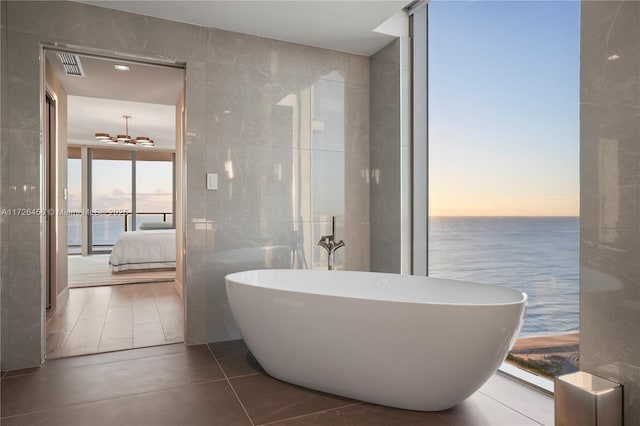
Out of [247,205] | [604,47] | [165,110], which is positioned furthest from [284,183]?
[165,110]

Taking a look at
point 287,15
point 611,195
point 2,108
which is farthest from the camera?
point 287,15

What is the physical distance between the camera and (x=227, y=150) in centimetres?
316

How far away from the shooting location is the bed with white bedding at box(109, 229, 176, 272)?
20.1 ft

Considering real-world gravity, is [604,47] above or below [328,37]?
below

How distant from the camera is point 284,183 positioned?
3367 millimetres

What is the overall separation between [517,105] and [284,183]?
2.00 metres

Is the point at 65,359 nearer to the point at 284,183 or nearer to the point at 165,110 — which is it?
the point at 284,183

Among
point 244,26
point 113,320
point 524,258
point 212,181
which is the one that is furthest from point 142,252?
point 524,258

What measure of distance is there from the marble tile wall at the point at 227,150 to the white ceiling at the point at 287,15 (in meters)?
0.09

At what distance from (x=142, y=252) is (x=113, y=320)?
2.68 m

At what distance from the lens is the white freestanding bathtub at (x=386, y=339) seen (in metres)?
1.79

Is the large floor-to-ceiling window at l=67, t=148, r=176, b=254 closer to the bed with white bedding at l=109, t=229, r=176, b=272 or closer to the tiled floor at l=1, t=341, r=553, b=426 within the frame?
the bed with white bedding at l=109, t=229, r=176, b=272

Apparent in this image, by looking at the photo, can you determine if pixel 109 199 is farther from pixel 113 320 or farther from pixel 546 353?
pixel 546 353

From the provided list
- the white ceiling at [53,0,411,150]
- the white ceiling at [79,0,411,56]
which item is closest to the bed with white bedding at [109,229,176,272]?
the white ceiling at [53,0,411,150]
